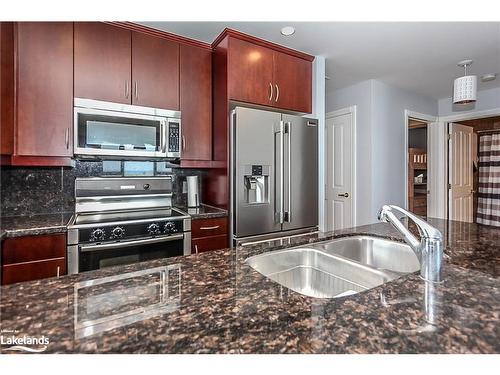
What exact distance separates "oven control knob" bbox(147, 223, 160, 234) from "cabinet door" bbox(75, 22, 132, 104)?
96cm

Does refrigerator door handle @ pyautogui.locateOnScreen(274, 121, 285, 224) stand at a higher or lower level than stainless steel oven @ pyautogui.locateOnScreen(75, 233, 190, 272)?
higher

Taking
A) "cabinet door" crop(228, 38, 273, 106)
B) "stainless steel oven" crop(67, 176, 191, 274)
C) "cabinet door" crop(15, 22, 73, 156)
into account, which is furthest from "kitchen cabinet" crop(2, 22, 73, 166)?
"cabinet door" crop(228, 38, 273, 106)

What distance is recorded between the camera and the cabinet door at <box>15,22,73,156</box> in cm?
174

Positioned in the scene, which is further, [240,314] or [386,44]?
[386,44]

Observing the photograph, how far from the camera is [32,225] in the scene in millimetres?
1621

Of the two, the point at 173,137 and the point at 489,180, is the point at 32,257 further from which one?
the point at 489,180

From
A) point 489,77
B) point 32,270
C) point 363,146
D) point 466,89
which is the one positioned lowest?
point 32,270

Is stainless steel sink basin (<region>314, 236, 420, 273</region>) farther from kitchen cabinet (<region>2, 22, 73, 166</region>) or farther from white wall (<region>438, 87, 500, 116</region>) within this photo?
white wall (<region>438, 87, 500, 116</region>)

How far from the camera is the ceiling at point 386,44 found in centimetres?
214

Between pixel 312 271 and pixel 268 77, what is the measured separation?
1.77 meters

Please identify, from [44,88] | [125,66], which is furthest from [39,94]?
[125,66]

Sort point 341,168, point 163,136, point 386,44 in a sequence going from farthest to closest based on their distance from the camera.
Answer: point 341,168
point 386,44
point 163,136
